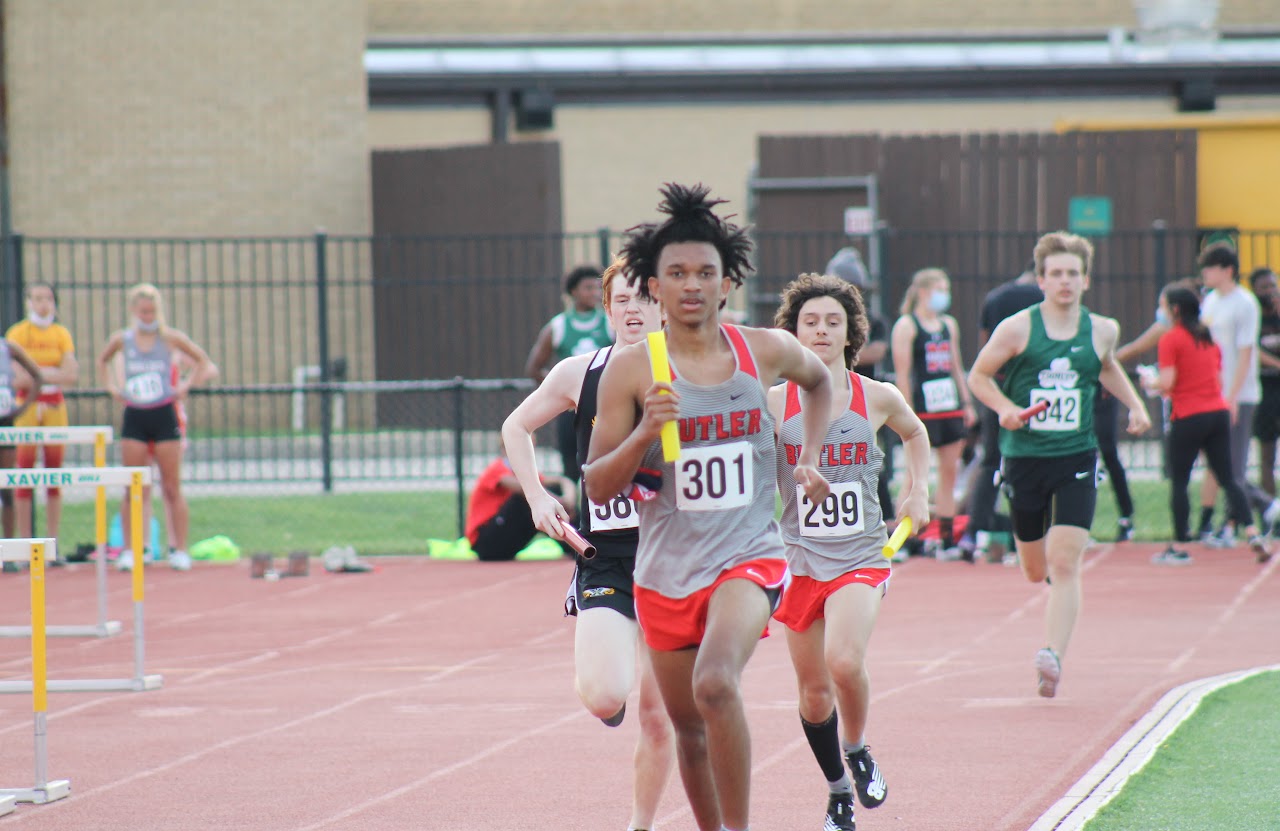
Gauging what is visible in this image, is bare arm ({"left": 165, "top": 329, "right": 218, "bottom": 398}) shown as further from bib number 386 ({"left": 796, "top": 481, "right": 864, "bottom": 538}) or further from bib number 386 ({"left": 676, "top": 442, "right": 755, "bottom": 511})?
bib number 386 ({"left": 676, "top": 442, "right": 755, "bottom": 511})

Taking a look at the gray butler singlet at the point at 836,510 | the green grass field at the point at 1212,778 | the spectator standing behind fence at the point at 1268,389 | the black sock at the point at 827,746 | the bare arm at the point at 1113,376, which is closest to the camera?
the green grass field at the point at 1212,778

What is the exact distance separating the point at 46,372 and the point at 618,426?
34.1ft

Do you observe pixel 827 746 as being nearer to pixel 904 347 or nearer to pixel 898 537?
pixel 898 537

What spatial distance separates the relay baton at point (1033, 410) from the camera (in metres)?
8.26

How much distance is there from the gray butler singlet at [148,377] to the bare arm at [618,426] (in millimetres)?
9245

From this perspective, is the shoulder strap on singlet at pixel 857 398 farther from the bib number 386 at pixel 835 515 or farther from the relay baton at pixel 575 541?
the relay baton at pixel 575 541

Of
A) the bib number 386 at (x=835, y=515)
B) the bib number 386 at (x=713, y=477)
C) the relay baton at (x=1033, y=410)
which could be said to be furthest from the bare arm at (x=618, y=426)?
the relay baton at (x=1033, y=410)

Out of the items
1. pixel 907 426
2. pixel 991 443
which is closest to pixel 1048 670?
pixel 907 426

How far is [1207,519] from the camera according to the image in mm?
14273

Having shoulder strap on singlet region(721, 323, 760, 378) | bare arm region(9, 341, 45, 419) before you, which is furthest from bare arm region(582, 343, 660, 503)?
bare arm region(9, 341, 45, 419)

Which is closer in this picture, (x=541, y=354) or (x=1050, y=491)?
(x=1050, y=491)

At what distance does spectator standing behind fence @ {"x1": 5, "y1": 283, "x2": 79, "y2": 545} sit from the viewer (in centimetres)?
1425

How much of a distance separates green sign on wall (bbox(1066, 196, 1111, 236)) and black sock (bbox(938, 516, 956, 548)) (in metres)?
8.18

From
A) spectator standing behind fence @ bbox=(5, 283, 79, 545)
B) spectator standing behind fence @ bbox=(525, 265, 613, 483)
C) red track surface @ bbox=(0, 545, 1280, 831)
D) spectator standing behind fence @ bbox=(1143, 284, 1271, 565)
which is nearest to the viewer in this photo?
red track surface @ bbox=(0, 545, 1280, 831)
